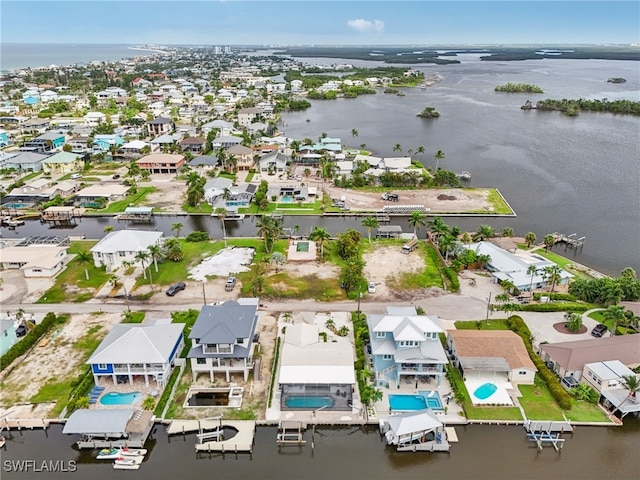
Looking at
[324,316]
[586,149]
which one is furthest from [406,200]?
[586,149]

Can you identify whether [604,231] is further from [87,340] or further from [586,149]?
[87,340]

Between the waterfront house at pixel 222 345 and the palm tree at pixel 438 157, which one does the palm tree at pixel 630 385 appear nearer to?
the waterfront house at pixel 222 345

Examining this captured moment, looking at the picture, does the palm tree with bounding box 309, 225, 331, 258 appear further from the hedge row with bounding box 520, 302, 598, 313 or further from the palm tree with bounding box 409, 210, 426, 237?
the hedge row with bounding box 520, 302, 598, 313

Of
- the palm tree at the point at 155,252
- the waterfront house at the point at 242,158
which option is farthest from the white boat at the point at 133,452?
the waterfront house at the point at 242,158

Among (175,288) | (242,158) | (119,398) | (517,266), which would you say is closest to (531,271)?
(517,266)

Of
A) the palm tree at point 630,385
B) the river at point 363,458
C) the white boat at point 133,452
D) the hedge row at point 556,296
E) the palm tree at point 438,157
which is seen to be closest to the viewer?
the river at point 363,458

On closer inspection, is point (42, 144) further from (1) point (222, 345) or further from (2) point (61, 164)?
(1) point (222, 345)
